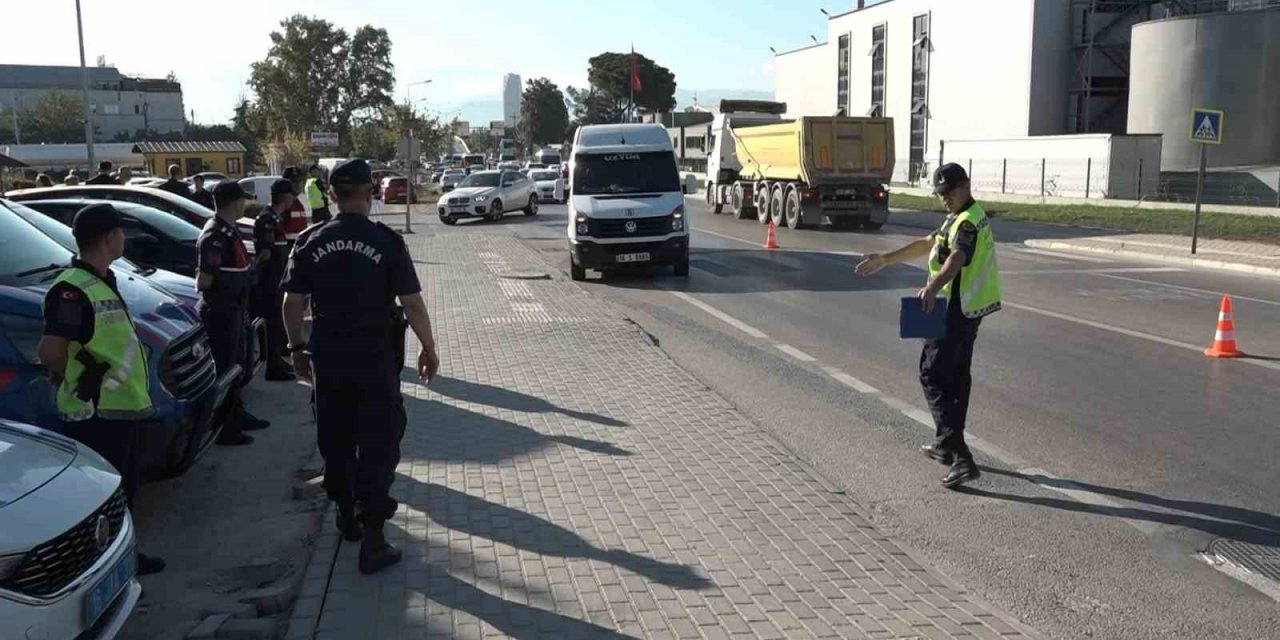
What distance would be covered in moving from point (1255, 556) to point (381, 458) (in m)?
4.18

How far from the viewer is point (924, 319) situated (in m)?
6.39

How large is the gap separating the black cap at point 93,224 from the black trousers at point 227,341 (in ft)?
7.67

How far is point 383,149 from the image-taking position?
317 ft

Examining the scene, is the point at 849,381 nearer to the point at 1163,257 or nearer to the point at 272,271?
the point at 272,271

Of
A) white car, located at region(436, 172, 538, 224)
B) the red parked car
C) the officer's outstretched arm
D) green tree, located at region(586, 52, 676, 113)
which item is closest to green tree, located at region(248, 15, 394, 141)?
green tree, located at region(586, 52, 676, 113)

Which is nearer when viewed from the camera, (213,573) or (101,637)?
(101,637)

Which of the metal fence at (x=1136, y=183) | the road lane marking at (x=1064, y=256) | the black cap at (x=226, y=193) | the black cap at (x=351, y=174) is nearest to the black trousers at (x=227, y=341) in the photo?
the black cap at (x=226, y=193)

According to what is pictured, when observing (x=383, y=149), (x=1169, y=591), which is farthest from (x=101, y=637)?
(x=383, y=149)

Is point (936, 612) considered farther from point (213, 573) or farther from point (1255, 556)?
point (213, 573)

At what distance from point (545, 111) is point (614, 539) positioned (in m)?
147

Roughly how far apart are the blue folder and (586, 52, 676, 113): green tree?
112134mm

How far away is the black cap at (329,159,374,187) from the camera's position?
4727 millimetres

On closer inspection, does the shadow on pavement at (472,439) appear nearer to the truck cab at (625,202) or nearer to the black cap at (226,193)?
the black cap at (226,193)

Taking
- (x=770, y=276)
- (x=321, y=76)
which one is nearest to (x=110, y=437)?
(x=770, y=276)
